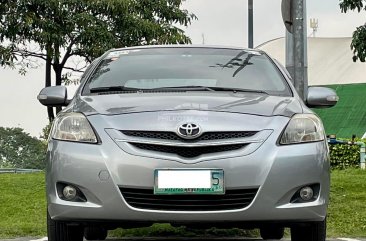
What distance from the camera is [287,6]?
30.0ft

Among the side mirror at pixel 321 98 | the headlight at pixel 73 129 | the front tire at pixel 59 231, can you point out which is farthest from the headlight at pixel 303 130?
the front tire at pixel 59 231

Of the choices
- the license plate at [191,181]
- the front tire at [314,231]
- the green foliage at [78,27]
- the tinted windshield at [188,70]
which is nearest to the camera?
the license plate at [191,181]

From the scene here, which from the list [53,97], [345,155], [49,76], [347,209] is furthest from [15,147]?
[53,97]

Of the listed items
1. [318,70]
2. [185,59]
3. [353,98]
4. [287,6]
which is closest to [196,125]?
[185,59]

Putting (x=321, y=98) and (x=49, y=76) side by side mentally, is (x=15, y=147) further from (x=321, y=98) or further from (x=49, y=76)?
(x=321, y=98)

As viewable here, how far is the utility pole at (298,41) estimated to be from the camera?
352 inches

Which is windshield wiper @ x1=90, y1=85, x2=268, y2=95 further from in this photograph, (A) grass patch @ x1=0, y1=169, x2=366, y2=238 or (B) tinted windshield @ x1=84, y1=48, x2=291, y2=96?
(A) grass patch @ x1=0, y1=169, x2=366, y2=238

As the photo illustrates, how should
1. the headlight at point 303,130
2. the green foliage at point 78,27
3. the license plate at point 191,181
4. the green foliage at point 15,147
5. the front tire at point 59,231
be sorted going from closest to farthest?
the license plate at point 191,181
the headlight at point 303,130
the front tire at point 59,231
the green foliage at point 78,27
the green foliage at point 15,147

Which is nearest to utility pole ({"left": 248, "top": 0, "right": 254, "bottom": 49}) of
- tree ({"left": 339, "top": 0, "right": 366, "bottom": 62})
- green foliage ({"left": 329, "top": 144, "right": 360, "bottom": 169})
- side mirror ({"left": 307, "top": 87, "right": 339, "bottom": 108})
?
tree ({"left": 339, "top": 0, "right": 366, "bottom": 62})

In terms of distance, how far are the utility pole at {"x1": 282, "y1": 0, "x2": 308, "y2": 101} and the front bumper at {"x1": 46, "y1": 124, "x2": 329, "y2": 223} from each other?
13.5ft

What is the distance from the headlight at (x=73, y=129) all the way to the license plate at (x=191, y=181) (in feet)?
1.65

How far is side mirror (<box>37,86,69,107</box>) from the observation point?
582 centimetres

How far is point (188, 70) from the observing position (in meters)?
5.95

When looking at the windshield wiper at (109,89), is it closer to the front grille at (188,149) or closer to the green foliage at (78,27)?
the front grille at (188,149)
